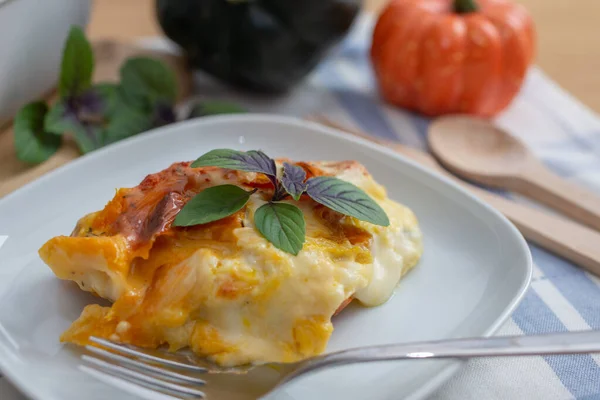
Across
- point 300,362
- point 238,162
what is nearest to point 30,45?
point 238,162

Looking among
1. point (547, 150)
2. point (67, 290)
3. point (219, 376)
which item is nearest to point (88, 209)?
point (67, 290)

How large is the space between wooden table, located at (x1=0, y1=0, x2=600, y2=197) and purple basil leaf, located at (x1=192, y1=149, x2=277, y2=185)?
1871 mm

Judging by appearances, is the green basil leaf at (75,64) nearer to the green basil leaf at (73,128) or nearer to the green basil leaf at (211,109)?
the green basil leaf at (73,128)

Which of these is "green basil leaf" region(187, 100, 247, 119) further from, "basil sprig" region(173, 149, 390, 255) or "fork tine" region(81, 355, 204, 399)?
"fork tine" region(81, 355, 204, 399)

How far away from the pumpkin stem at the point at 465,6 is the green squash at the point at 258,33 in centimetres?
47

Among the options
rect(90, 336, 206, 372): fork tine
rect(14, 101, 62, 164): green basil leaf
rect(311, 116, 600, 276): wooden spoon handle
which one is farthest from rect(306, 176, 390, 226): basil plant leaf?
rect(14, 101, 62, 164): green basil leaf

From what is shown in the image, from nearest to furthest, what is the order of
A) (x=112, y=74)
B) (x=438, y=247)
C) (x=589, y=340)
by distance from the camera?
(x=589, y=340) < (x=438, y=247) < (x=112, y=74)

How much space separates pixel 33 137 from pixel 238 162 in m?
1.07

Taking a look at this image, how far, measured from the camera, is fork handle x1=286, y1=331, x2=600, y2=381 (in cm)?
133

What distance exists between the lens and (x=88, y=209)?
6.47ft

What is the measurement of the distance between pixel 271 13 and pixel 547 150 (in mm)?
1309

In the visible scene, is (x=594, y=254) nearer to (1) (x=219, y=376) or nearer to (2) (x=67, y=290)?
(1) (x=219, y=376)

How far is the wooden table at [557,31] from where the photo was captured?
361 centimetres

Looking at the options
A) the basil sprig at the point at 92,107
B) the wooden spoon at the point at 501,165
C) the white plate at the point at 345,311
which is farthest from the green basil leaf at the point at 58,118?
the wooden spoon at the point at 501,165
